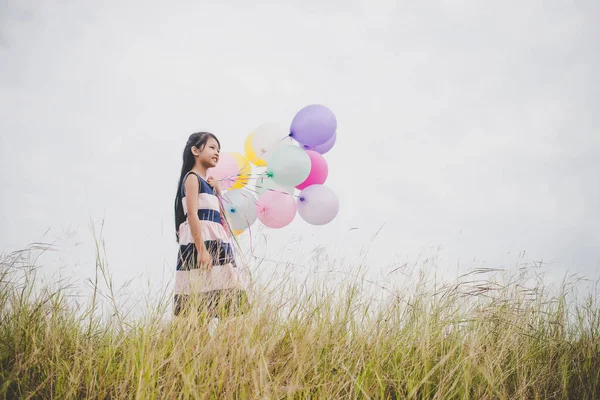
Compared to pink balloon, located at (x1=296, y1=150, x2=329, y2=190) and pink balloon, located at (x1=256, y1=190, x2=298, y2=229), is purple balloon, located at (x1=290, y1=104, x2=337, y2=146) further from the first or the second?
pink balloon, located at (x1=256, y1=190, x2=298, y2=229)

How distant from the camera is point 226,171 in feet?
11.3

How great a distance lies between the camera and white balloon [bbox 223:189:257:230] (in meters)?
3.27

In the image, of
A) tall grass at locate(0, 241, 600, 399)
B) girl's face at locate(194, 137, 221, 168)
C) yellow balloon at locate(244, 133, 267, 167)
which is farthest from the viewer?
yellow balloon at locate(244, 133, 267, 167)

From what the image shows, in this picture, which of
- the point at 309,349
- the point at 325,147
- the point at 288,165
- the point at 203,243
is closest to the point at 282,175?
the point at 288,165

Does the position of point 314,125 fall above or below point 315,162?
above

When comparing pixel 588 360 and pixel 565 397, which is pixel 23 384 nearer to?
pixel 565 397

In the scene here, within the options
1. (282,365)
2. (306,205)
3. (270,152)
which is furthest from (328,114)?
(282,365)

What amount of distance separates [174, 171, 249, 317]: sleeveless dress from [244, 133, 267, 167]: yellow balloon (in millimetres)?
1203

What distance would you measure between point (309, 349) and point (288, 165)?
6.33 feet

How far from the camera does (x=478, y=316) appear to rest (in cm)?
203

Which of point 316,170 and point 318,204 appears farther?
point 316,170

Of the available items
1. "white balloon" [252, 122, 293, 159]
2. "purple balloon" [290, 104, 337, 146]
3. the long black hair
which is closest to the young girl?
the long black hair

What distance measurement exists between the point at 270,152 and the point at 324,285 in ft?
6.10

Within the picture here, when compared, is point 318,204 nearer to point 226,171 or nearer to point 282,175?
point 282,175
